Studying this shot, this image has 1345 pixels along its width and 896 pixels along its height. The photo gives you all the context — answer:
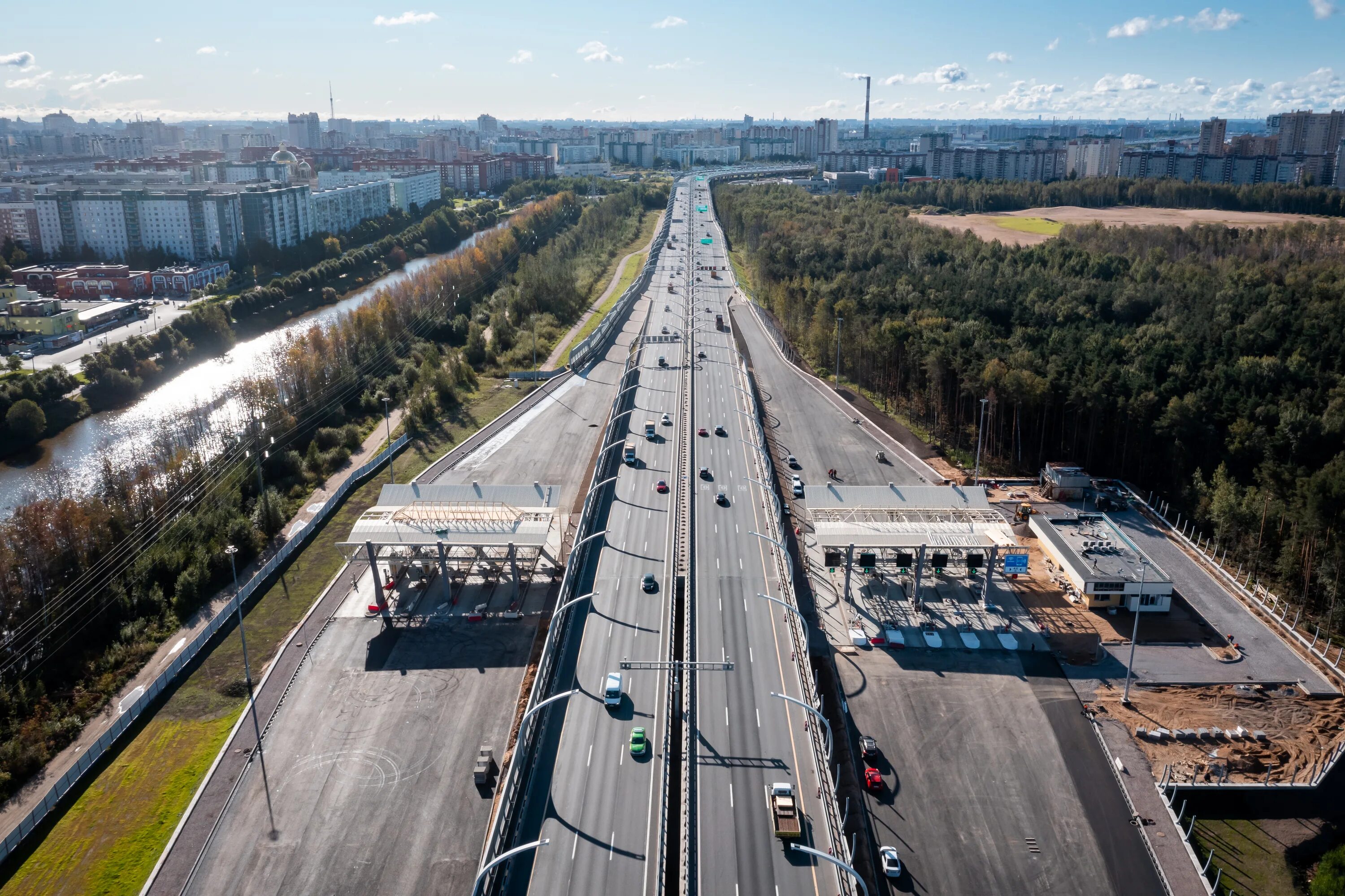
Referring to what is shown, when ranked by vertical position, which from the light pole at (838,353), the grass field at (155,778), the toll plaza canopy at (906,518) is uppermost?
the light pole at (838,353)

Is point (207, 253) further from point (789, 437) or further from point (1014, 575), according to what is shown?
point (1014, 575)

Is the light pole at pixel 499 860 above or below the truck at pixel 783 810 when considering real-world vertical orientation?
above

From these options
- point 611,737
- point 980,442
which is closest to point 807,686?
point 611,737

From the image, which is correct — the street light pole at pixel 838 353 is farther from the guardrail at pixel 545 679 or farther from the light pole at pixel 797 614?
the light pole at pixel 797 614

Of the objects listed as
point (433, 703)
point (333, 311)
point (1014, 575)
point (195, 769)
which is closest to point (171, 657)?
point (195, 769)

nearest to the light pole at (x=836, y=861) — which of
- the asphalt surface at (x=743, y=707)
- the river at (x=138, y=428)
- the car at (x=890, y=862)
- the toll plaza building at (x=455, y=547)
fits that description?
the asphalt surface at (x=743, y=707)

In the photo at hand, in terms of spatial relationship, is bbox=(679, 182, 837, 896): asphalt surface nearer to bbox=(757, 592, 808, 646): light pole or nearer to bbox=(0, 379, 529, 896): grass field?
bbox=(757, 592, 808, 646): light pole

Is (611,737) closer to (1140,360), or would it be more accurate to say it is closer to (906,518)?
(906,518)

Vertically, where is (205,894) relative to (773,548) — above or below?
below
